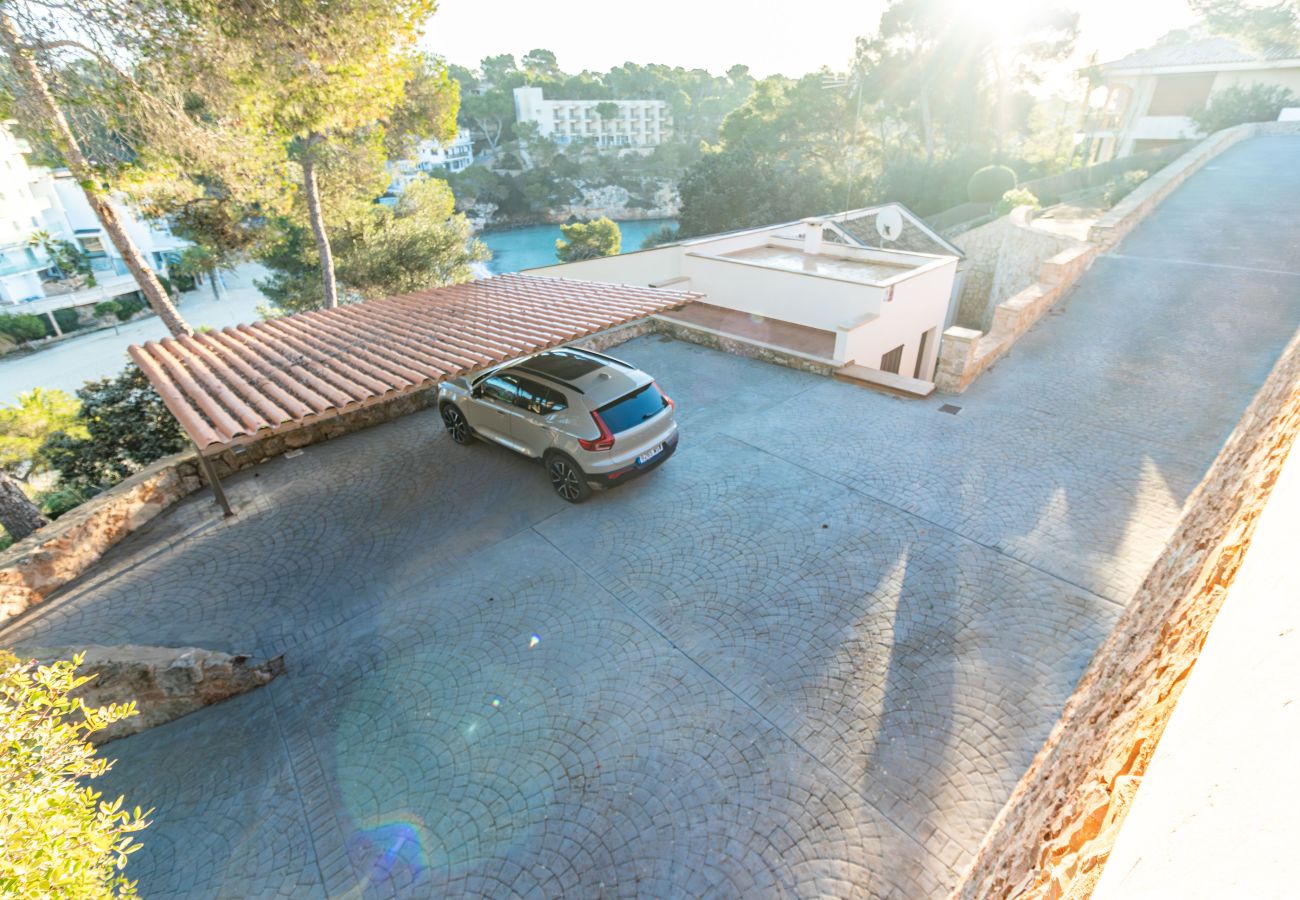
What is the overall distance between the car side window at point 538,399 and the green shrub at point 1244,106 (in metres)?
45.1

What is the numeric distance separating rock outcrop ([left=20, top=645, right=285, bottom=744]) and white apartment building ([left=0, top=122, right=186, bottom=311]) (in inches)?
1499

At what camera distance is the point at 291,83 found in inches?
387

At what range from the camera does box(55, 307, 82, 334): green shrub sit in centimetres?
3641

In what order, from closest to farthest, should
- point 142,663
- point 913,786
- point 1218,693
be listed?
point 1218,693 → point 913,786 → point 142,663

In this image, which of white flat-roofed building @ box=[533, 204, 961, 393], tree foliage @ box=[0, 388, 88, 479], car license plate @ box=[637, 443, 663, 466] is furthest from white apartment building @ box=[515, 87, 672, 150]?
car license plate @ box=[637, 443, 663, 466]

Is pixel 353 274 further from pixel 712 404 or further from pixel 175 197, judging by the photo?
pixel 712 404

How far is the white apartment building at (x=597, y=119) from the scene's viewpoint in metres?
91.4

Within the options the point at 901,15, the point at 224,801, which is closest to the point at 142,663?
the point at 224,801

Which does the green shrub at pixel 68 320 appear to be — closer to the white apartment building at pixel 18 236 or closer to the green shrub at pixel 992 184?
the white apartment building at pixel 18 236

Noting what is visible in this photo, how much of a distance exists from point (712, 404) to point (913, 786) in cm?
762

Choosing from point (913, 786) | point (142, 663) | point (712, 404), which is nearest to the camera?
point (913, 786)

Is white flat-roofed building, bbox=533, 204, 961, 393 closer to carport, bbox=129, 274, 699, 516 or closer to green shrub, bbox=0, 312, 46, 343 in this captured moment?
carport, bbox=129, 274, 699, 516

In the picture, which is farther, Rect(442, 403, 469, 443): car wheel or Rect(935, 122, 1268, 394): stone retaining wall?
Rect(935, 122, 1268, 394): stone retaining wall

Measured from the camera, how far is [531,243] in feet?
223
